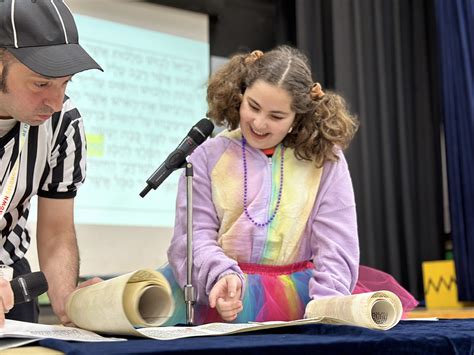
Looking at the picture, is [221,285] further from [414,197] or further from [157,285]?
[414,197]

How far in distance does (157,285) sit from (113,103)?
8.33 feet

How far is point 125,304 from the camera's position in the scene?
101 cm

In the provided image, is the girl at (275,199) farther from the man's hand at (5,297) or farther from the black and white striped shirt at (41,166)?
the man's hand at (5,297)

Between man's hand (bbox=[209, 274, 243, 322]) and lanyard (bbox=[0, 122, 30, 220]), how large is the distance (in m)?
0.40

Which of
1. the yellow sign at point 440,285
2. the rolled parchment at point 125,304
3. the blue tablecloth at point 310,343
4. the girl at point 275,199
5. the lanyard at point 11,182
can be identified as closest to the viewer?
the blue tablecloth at point 310,343

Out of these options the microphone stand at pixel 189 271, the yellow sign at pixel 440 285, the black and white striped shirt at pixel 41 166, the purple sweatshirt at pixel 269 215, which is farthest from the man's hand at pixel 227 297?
the yellow sign at pixel 440 285

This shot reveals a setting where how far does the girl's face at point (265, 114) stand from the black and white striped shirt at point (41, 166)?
372 millimetres

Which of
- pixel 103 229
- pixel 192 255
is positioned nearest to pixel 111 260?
pixel 103 229

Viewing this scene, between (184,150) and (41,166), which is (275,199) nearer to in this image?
(184,150)

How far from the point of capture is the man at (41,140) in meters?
1.28

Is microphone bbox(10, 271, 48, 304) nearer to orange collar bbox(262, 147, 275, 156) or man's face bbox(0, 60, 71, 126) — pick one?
man's face bbox(0, 60, 71, 126)

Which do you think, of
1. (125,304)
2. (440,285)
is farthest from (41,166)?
(440,285)

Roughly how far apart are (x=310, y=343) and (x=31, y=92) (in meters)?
0.69

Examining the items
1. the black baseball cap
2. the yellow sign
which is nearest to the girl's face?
the black baseball cap
